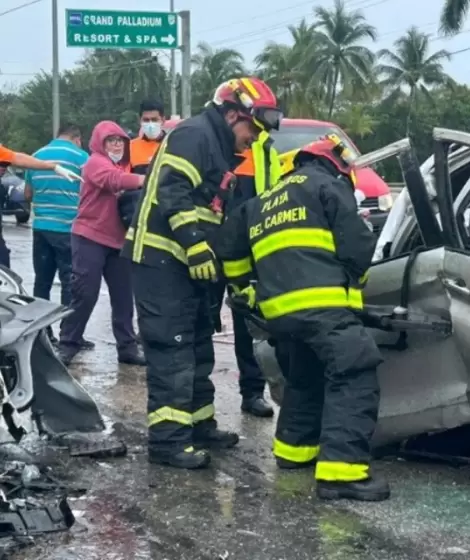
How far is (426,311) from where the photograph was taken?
4.81 meters

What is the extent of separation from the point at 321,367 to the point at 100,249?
274cm

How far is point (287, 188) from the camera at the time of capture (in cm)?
486

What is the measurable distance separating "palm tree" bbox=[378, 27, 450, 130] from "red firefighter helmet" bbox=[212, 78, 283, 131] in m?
62.5

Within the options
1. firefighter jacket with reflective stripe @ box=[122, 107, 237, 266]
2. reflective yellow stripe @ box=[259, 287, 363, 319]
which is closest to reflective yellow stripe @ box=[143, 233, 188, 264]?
firefighter jacket with reflective stripe @ box=[122, 107, 237, 266]

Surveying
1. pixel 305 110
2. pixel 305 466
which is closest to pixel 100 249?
pixel 305 466

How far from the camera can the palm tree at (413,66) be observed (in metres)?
67.1

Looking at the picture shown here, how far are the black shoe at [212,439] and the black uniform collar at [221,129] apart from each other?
137 cm

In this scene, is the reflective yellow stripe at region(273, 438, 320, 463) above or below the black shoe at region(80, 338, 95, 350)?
above

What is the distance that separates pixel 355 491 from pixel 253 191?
196 cm

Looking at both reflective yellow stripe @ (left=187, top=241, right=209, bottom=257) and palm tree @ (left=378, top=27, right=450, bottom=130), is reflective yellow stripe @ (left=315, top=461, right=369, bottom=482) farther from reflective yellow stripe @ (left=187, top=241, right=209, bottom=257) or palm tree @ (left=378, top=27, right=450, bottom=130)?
palm tree @ (left=378, top=27, right=450, bottom=130)

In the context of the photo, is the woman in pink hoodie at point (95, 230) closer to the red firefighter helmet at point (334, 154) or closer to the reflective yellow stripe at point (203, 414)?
the reflective yellow stripe at point (203, 414)

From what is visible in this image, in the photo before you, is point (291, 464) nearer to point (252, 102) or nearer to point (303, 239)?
point (303, 239)

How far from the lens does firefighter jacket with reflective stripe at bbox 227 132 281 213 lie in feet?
18.6

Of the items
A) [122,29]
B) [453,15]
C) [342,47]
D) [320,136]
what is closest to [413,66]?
[342,47]
